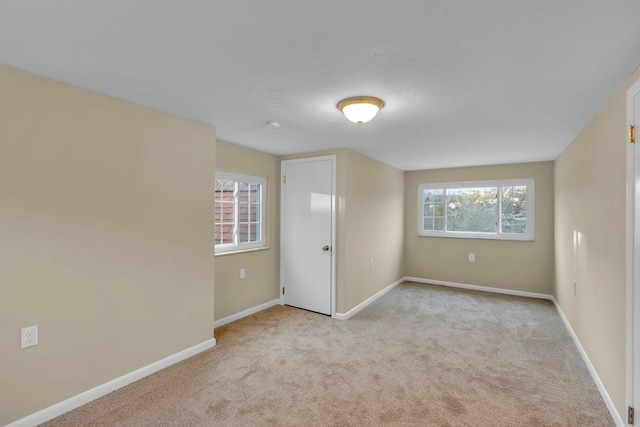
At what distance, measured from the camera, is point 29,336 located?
1966mm

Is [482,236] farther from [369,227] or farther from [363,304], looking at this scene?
[363,304]

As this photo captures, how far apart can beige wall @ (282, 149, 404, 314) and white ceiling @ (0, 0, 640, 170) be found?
1.33 m

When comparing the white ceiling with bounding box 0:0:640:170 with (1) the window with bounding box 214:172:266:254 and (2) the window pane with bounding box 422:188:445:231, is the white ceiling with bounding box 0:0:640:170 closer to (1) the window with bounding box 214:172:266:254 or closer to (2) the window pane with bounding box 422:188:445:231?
(1) the window with bounding box 214:172:266:254

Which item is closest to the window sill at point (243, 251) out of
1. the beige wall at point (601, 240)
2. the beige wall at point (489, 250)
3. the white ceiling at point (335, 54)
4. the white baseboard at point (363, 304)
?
the white baseboard at point (363, 304)

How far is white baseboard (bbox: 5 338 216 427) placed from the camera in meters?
1.97

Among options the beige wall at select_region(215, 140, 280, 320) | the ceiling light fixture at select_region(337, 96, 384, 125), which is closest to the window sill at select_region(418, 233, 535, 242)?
the beige wall at select_region(215, 140, 280, 320)

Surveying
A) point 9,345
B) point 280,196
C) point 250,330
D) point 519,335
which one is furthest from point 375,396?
point 280,196

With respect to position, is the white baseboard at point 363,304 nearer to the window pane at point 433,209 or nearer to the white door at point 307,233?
the white door at point 307,233

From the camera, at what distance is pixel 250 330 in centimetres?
355

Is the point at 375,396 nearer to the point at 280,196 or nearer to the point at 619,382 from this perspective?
the point at 619,382

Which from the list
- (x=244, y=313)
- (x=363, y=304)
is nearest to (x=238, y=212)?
(x=244, y=313)

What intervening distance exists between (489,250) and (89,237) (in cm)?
552

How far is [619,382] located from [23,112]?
4.08m

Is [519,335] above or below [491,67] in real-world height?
below
